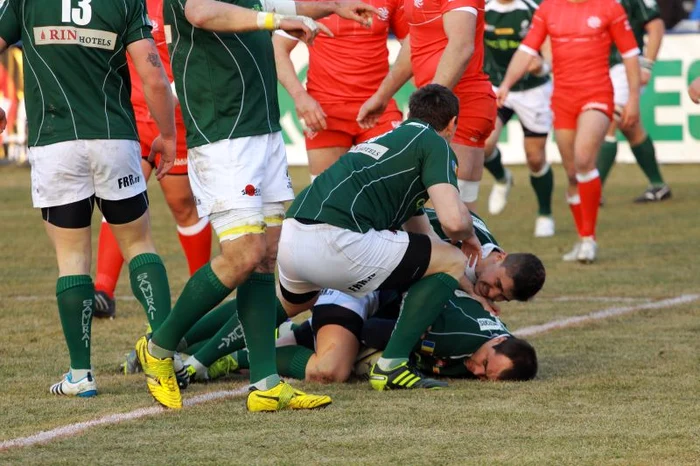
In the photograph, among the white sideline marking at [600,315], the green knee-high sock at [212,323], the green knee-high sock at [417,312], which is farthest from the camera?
the white sideline marking at [600,315]

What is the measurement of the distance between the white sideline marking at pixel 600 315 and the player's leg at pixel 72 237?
2721 mm

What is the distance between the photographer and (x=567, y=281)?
32.9 feet

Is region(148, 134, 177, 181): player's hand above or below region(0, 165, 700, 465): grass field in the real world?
above

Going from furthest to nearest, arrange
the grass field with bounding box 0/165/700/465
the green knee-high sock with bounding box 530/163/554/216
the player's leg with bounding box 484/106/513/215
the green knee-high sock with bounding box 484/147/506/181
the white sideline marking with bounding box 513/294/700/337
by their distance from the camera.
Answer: the player's leg with bounding box 484/106/513/215
the green knee-high sock with bounding box 484/147/506/181
the green knee-high sock with bounding box 530/163/554/216
the white sideline marking with bounding box 513/294/700/337
the grass field with bounding box 0/165/700/465

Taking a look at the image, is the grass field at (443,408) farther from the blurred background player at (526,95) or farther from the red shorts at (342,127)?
the blurred background player at (526,95)

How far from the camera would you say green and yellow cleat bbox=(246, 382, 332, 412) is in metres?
5.63

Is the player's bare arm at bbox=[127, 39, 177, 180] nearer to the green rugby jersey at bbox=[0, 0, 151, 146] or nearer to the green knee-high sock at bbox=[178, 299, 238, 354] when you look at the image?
the green rugby jersey at bbox=[0, 0, 151, 146]

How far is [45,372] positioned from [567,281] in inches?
179

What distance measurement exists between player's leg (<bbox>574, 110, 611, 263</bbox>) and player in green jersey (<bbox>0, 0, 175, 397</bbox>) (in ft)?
18.0

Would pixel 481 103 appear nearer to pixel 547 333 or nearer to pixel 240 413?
pixel 547 333

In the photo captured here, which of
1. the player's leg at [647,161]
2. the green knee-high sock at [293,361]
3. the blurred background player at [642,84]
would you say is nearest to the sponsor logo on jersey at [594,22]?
the blurred background player at [642,84]

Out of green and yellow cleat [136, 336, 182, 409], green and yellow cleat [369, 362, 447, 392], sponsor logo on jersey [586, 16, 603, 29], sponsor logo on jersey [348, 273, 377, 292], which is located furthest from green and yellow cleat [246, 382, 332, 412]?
sponsor logo on jersey [586, 16, 603, 29]

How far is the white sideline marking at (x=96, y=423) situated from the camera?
504 centimetres

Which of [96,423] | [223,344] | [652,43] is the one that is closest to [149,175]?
[223,344]
